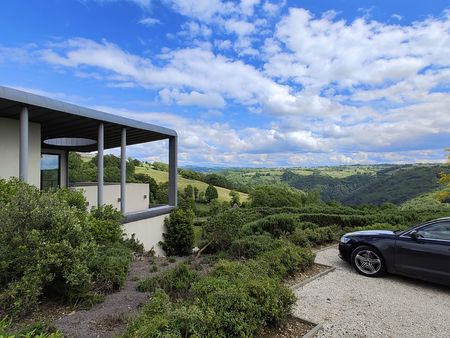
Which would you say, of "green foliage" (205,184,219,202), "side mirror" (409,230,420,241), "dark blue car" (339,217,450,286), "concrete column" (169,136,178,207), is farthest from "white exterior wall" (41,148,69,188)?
"green foliage" (205,184,219,202)

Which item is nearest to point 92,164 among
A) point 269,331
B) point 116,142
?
point 116,142

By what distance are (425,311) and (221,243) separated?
6099 millimetres

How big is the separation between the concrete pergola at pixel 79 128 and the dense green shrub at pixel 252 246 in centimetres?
510

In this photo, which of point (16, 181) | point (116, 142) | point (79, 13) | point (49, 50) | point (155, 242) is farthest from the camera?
point (116, 142)

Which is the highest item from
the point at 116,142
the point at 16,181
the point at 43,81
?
the point at 43,81

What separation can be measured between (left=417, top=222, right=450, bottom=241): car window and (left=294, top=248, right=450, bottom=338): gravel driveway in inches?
39.8

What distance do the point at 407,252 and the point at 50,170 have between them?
16.3 meters

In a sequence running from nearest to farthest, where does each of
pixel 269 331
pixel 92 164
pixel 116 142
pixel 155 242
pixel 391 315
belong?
pixel 269 331 < pixel 391 315 < pixel 155 242 < pixel 116 142 < pixel 92 164

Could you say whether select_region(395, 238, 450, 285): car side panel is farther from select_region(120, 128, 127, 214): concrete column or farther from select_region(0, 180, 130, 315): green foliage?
select_region(120, 128, 127, 214): concrete column

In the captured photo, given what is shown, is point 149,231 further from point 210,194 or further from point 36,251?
point 210,194

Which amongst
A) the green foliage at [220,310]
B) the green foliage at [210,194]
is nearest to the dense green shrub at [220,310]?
the green foliage at [220,310]

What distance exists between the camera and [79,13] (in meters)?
8.93

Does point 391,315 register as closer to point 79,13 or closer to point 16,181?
point 16,181

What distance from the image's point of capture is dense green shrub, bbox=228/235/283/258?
7192 millimetres
